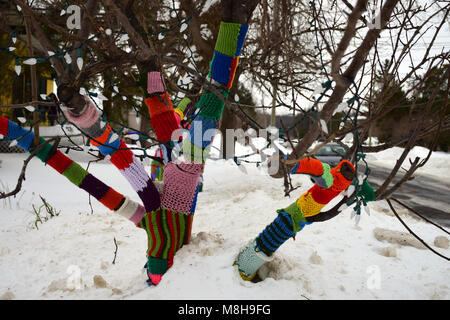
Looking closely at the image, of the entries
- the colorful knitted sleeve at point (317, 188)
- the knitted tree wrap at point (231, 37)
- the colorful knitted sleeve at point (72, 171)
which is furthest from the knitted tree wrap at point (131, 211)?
the knitted tree wrap at point (231, 37)

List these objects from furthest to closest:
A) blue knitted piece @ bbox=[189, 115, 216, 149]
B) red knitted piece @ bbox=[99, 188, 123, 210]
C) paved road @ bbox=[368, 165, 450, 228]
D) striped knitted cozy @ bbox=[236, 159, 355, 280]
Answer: paved road @ bbox=[368, 165, 450, 228] < red knitted piece @ bbox=[99, 188, 123, 210] < blue knitted piece @ bbox=[189, 115, 216, 149] < striped knitted cozy @ bbox=[236, 159, 355, 280]

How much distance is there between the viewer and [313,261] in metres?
2.16

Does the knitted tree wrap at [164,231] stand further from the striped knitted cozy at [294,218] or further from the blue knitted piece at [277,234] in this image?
the blue knitted piece at [277,234]

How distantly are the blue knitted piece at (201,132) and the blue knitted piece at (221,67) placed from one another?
29cm

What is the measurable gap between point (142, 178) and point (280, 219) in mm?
1042

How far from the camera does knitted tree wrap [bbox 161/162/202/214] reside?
2.06m

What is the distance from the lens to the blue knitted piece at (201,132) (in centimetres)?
191

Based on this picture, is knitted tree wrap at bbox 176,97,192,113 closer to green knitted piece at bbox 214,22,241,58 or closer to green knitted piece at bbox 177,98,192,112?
green knitted piece at bbox 177,98,192,112

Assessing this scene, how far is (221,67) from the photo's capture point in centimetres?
181

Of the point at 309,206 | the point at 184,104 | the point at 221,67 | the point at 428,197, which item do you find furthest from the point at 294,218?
the point at 428,197

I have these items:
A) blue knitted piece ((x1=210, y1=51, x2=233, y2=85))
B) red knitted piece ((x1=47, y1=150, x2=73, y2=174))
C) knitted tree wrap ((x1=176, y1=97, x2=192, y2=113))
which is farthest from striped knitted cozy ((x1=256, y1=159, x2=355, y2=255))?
knitted tree wrap ((x1=176, y1=97, x2=192, y2=113))

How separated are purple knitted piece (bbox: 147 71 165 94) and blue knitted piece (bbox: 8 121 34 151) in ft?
2.73
